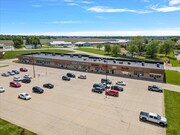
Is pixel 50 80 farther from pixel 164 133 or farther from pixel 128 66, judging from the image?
pixel 164 133

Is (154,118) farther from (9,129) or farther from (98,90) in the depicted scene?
(9,129)

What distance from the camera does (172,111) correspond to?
3020 cm

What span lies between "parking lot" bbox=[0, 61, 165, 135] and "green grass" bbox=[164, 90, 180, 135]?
44.3 inches

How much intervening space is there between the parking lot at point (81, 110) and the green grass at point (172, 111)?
3.69ft

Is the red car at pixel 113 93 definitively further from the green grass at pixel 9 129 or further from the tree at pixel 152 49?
the tree at pixel 152 49

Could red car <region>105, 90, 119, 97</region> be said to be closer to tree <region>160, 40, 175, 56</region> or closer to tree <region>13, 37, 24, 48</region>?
tree <region>160, 40, 175, 56</region>

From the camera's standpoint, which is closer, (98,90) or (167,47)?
(98,90)

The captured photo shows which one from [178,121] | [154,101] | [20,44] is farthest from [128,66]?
[20,44]

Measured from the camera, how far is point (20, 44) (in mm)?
141250

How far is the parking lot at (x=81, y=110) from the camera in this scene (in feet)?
79.7

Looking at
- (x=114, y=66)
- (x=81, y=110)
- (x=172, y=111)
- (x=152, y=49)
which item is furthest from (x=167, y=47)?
(x=81, y=110)

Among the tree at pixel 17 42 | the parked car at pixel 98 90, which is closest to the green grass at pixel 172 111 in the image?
the parked car at pixel 98 90

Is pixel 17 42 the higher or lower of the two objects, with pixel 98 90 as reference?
higher

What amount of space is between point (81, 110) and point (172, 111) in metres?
17.1
